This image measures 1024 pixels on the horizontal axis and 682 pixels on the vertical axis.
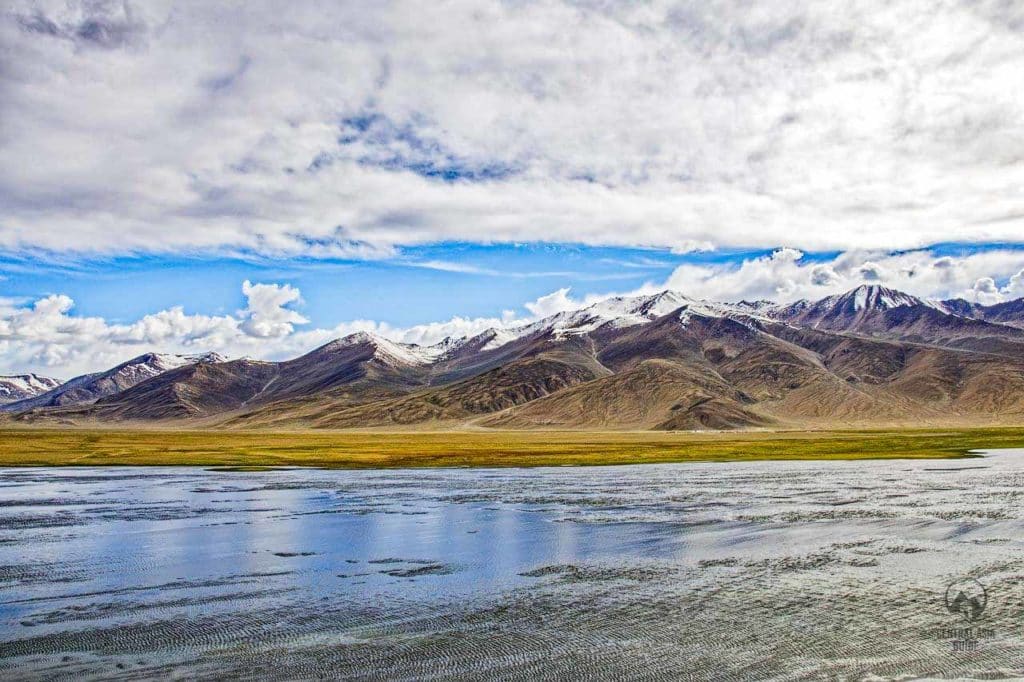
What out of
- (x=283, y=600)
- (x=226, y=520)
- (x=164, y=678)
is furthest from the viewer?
(x=226, y=520)

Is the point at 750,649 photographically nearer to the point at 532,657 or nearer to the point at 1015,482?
the point at 532,657

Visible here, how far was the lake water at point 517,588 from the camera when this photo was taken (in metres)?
18.0

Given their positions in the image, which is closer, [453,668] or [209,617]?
[453,668]

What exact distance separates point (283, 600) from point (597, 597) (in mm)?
8915

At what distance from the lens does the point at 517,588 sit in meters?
25.4

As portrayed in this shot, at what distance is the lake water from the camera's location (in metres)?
18.0

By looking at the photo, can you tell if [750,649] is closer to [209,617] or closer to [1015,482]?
[209,617]

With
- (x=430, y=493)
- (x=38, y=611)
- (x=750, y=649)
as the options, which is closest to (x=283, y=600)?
(x=38, y=611)

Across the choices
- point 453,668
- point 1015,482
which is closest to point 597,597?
point 453,668

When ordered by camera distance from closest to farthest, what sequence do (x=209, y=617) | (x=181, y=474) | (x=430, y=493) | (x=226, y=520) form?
1. (x=209, y=617)
2. (x=226, y=520)
3. (x=430, y=493)
4. (x=181, y=474)

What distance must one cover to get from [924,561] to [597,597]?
1276 centimetres

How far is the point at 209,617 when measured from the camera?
2170 cm

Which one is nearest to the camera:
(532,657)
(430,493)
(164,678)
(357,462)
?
(164,678)

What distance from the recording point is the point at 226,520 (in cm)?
4184
